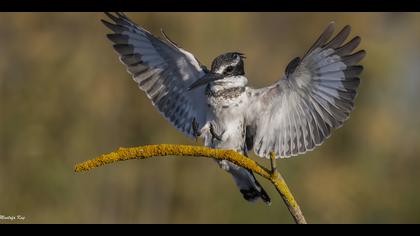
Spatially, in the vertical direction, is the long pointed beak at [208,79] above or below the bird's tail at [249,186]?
above

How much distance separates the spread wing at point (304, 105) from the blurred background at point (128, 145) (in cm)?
222

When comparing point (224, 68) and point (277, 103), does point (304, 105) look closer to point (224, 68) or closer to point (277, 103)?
point (277, 103)

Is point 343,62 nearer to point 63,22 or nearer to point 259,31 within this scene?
point 63,22

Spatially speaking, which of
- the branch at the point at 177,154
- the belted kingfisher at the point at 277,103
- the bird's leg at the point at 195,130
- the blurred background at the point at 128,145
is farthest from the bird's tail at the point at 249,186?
the blurred background at the point at 128,145

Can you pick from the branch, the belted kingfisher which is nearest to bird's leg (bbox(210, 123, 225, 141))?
the belted kingfisher

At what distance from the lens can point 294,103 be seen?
334cm

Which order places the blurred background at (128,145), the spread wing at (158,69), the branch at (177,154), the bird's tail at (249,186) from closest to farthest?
1. the branch at (177,154)
2. the bird's tail at (249,186)
3. the spread wing at (158,69)
4. the blurred background at (128,145)

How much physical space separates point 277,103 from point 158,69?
654 millimetres

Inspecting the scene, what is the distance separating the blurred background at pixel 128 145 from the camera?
549 centimetres

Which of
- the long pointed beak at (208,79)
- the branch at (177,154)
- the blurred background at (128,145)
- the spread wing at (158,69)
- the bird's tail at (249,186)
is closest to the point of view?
the branch at (177,154)

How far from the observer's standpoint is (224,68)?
317 centimetres

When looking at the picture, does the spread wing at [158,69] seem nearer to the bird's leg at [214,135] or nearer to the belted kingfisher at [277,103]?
the belted kingfisher at [277,103]

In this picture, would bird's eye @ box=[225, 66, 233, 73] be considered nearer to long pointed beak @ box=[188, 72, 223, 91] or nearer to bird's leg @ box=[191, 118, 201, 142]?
long pointed beak @ box=[188, 72, 223, 91]

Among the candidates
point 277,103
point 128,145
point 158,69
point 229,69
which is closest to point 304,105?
point 277,103
